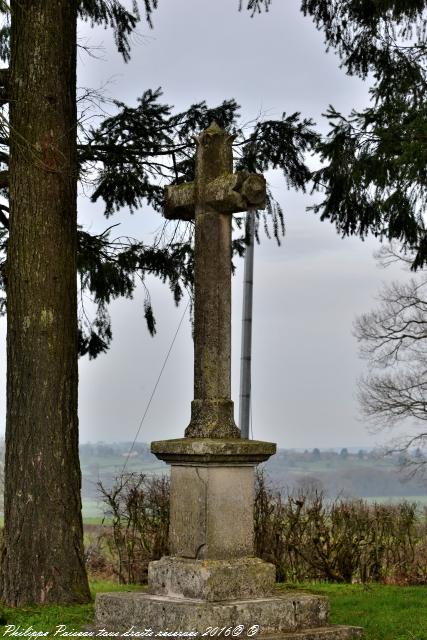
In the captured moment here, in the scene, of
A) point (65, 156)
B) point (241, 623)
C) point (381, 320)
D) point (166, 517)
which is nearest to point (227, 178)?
point (65, 156)

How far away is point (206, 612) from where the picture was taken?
709 centimetres

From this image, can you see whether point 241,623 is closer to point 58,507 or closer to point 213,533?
point 213,533

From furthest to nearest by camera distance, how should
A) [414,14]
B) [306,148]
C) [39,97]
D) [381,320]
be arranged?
1. [381,320]
2. [306,148]
3. [414,14]
4. [39,97]

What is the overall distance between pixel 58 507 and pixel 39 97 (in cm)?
394

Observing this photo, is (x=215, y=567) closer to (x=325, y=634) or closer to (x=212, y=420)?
(x=325, y=634)

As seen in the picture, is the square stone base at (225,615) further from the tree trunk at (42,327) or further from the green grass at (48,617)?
the tree trunk at (42,327)

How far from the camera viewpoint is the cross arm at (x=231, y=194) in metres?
8.09

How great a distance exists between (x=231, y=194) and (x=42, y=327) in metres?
2.71

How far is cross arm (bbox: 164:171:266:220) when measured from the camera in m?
8.09

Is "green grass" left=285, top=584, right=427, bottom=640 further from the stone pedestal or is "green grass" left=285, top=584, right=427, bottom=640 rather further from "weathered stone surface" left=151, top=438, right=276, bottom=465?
"weathered stone surface" left=151, top=438, right=276, bottom=465

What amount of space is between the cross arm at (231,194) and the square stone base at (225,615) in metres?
2.96

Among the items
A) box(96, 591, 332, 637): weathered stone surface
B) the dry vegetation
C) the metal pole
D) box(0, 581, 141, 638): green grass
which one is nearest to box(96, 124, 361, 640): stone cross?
box(96, 591, 332, 637): weathered stone surface

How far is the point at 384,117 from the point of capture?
1164cm

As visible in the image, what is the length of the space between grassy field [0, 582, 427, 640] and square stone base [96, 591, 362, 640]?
497 millimetres
